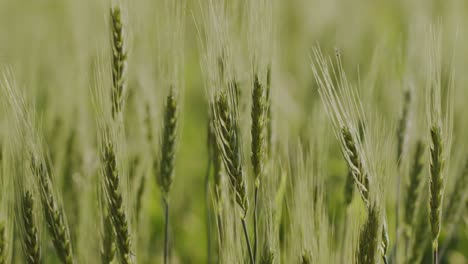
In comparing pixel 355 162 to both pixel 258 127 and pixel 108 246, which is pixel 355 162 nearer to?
pixel 258 127

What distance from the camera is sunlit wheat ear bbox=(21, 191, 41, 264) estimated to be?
1215mm

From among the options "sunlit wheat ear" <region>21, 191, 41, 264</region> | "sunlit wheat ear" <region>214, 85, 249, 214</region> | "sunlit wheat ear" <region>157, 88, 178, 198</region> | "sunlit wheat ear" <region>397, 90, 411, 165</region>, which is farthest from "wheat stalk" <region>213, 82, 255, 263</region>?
"sunlit wheat ear" <region>397, 90, 411, 165</region>

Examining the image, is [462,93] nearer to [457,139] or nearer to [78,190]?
[457,139]

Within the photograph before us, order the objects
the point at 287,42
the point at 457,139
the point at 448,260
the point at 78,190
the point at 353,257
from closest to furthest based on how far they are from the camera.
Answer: the point at 353,257
the point at 78,190
the point at 448,260
the point at 457,139
the point at 287,42

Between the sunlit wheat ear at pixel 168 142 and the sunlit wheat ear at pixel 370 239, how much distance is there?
493mm

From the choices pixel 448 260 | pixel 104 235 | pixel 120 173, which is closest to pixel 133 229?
pixel 104 235

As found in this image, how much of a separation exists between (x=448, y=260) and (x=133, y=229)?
1.25 metres

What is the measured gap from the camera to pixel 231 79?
48.4 inches

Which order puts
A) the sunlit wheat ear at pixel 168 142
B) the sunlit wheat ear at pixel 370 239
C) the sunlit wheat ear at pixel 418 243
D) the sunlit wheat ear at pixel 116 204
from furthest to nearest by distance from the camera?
the sunlit wheat ear at pixel 418 243
the sunlit wheat ear at pixel 168 142
the sunlit wheat ear at pixel 116 204
the sunlit wheat ear at pixel 370 239

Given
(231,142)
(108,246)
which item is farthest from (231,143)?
(108,246)

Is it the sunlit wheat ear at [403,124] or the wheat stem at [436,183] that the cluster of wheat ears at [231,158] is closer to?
the wheat stem at [436,183]

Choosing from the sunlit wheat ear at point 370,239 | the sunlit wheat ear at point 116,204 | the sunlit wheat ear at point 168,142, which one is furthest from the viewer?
the sunlit wheat ear at point 168,142

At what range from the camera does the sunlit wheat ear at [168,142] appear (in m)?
1.39

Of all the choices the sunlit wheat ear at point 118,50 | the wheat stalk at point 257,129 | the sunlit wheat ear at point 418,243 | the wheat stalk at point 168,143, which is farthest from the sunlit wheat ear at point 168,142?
the sunlit wheat ear at point 418,243
